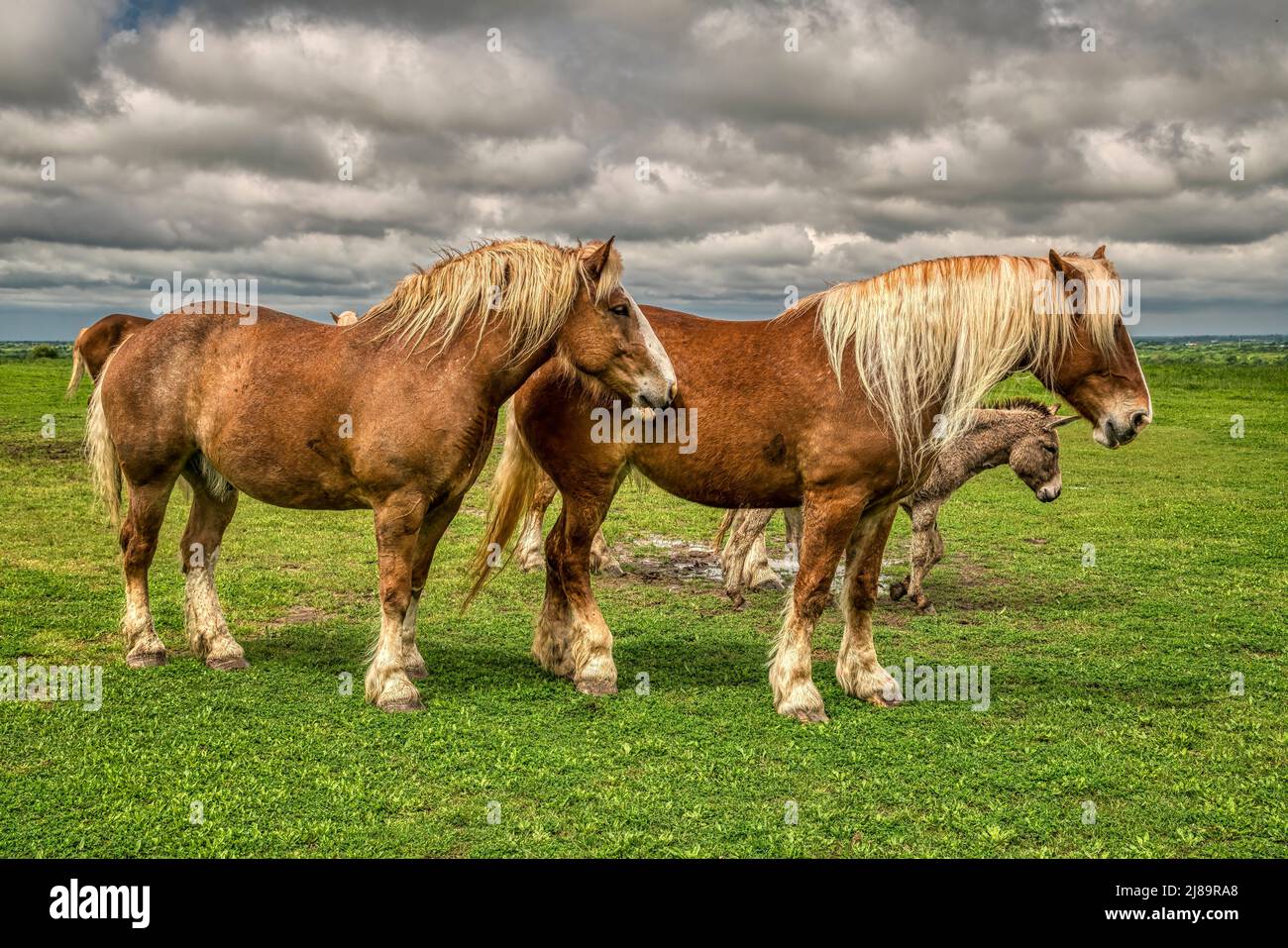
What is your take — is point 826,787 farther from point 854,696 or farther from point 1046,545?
point 1046,545

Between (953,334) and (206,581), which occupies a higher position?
(953,334)

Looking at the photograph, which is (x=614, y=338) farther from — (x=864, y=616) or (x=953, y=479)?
(x=953, y=479)

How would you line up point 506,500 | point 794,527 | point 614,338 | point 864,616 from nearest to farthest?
point 614,338 → point 864,616 → point 506,500 → point 794,527

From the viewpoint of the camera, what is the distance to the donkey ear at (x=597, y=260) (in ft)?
17.5

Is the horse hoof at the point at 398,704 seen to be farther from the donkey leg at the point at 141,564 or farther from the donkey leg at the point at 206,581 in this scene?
the donkey leg at the point at 141,564

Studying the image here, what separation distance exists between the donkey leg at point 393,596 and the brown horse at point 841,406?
990 millimetres

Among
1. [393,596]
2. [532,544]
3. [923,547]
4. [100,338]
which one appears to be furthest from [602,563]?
[100,338]

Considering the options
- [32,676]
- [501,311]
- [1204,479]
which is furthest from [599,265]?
[1204,479]

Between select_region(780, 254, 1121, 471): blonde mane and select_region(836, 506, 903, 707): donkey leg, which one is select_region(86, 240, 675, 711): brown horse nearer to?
select_region(780, 254, 1121, 471): blonde mane

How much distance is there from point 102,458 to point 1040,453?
7.76m

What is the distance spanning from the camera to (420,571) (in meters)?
6.03

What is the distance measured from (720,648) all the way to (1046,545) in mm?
5910

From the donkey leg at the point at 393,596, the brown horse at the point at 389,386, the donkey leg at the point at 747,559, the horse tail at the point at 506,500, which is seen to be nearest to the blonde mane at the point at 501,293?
the brown horse at the point at 389,386

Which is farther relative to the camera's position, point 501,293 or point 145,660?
point 145,660
